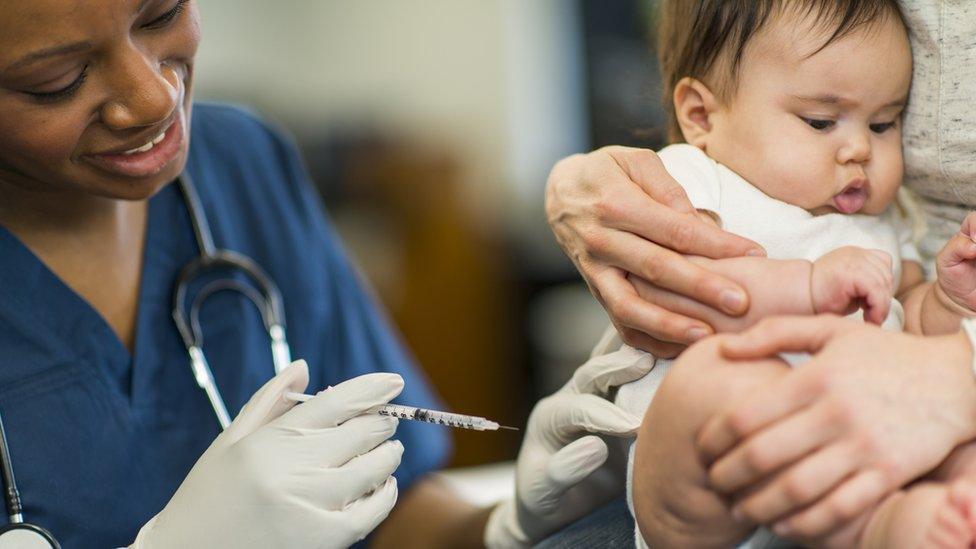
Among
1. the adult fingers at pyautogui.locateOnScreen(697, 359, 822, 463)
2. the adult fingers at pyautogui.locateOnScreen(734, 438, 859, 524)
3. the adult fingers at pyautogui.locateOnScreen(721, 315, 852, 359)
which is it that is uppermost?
the adult fingers at pyautogui.locateOnScreen(721, 315, 852, 359)

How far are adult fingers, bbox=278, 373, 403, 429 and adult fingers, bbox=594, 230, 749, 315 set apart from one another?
23 cm

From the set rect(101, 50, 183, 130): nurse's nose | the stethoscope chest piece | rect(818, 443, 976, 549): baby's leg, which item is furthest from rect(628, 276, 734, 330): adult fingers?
the stethoscope chest piece

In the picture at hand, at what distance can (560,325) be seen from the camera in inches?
116

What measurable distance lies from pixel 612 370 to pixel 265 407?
32 centimetres

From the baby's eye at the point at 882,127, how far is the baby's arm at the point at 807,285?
19 cm

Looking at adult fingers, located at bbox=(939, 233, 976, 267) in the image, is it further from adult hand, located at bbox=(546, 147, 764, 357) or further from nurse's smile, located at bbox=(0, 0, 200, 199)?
nurse's smile, located at bbox=(0, 0, 200, 199)

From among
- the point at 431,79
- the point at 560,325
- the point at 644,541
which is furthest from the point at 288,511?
the point at 431,79

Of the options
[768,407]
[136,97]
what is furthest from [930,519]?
[136,97]

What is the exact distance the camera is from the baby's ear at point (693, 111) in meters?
0.93

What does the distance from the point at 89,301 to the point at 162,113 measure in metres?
0.29

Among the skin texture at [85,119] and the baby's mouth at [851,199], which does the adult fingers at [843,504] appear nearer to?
the baby's mouth at [851,199]

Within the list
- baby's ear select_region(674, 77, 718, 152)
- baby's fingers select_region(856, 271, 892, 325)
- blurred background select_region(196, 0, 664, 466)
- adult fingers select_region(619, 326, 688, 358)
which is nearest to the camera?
baby's fingers select_region(856, 271, 892, 325)

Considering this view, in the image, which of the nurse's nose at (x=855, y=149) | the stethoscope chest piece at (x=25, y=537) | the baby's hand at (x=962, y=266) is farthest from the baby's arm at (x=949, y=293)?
the stethoscope chest piece at (x=25, y=537)

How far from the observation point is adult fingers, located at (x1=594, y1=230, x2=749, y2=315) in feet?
2.47
